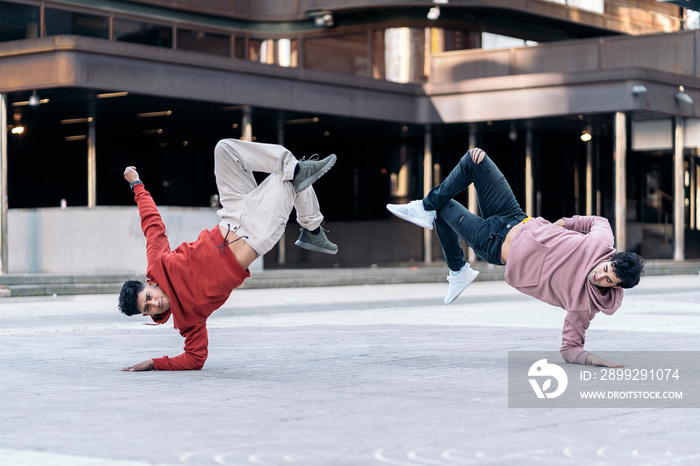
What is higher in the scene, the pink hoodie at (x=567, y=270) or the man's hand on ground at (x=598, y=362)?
the pink hoodie at (x=567, y=270)

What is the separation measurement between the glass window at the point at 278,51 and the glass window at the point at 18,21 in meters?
7.34

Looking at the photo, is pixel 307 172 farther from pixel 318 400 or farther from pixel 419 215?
pixel 318 400

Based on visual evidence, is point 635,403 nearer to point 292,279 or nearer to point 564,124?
point 292,279

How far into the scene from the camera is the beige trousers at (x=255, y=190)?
319 inches

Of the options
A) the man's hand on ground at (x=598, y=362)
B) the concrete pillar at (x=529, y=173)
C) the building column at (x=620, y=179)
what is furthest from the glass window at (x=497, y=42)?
the man's hand on ground at (x=598, y=362)

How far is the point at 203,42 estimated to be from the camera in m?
30.5

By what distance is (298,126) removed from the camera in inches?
1289

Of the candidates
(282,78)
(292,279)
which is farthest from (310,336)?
(282,78)

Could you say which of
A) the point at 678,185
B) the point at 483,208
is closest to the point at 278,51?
the point at 678,185

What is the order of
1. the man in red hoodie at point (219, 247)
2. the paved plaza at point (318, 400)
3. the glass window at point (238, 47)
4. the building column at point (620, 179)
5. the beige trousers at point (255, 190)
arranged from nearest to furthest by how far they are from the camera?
1. the paved plaza at point (318, 400)
2. the man in red hoodie at point (219, 247)
3. the beige trousers at point (255, 190)
4. the building column at point (620, 179)
5. the glass window at point (238, 47)

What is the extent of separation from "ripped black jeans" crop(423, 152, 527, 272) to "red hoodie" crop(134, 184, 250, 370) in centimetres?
190

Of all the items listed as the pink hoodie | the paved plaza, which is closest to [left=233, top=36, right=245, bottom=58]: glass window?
the paved plaza

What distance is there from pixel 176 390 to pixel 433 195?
9.96 feet

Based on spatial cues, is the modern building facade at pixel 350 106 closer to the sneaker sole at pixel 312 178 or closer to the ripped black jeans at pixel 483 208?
the ripped black jeans at pixel 483 208
